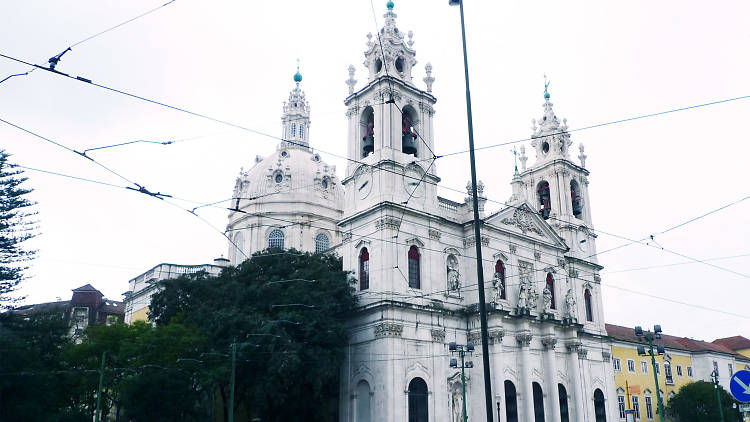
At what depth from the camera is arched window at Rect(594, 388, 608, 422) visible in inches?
1720

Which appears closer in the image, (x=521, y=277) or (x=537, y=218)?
(x=521, y=277)

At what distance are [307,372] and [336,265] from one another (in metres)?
9.27

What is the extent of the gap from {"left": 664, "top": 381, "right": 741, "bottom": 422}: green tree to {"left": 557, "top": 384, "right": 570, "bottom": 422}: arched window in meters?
18.0

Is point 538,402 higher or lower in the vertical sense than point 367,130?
lower

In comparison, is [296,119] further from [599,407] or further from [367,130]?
[599,407]

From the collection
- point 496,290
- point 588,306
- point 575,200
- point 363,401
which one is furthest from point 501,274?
point 575,200

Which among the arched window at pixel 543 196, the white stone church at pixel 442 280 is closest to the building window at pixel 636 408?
the white stone church at pixel 442 280

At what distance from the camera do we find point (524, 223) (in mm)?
42812

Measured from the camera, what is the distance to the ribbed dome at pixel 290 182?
55875 mm

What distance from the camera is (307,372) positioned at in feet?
103

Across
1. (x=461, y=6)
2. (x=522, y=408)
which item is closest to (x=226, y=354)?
(x=522, y=408)

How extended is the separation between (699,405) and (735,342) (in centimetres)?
2759

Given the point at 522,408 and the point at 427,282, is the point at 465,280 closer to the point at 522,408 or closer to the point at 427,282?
the point at 427,282

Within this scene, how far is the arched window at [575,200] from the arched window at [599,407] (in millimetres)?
13205
